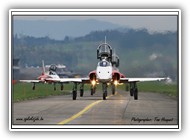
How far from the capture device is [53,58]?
46.0 meters

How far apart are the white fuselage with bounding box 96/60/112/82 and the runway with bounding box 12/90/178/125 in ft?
3.42

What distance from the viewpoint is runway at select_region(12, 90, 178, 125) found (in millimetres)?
44469

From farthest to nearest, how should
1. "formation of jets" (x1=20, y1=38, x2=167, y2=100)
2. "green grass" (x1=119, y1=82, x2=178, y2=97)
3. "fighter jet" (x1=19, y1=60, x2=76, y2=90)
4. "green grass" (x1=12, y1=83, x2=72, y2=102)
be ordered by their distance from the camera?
"formation of jets" (x1=20, y1=38, x2=167, y2=100), "fighter jet" (x1=19, y1=60, x2=76, y2=90), "green grass" (x1=12, y1=83, x2=72, y2=102), "green grass" (x1=119, y1=82, x2=178, y2=97)

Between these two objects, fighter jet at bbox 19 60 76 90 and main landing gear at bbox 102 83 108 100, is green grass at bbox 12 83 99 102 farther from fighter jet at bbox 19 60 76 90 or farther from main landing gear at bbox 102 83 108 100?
main landing gear at bbox 102 83 108 100

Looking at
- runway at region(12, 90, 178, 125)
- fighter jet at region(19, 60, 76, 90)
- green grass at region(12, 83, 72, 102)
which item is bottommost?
runway at region(12, 90, 178, 125)

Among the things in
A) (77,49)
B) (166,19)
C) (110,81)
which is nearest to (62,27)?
(77,49)

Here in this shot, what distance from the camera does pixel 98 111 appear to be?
4797cm

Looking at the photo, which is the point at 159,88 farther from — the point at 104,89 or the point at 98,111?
the point at 104,89

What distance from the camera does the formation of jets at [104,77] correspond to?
4741cm

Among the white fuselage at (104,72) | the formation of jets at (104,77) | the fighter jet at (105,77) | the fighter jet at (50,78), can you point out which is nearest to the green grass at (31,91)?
the fighter jet at (50,78)

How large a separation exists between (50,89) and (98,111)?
4944 millimetres

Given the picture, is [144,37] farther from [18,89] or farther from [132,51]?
[18,89]

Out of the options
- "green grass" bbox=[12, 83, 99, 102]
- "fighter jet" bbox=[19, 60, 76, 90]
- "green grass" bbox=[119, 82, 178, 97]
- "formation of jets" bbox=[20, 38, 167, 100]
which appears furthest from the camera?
"formation of jets" bbox=[20, 38, 167, 100]

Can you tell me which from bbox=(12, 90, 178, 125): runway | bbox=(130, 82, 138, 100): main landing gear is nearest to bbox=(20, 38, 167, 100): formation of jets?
bbox=(130, 82, 138, 100): main landing gear
